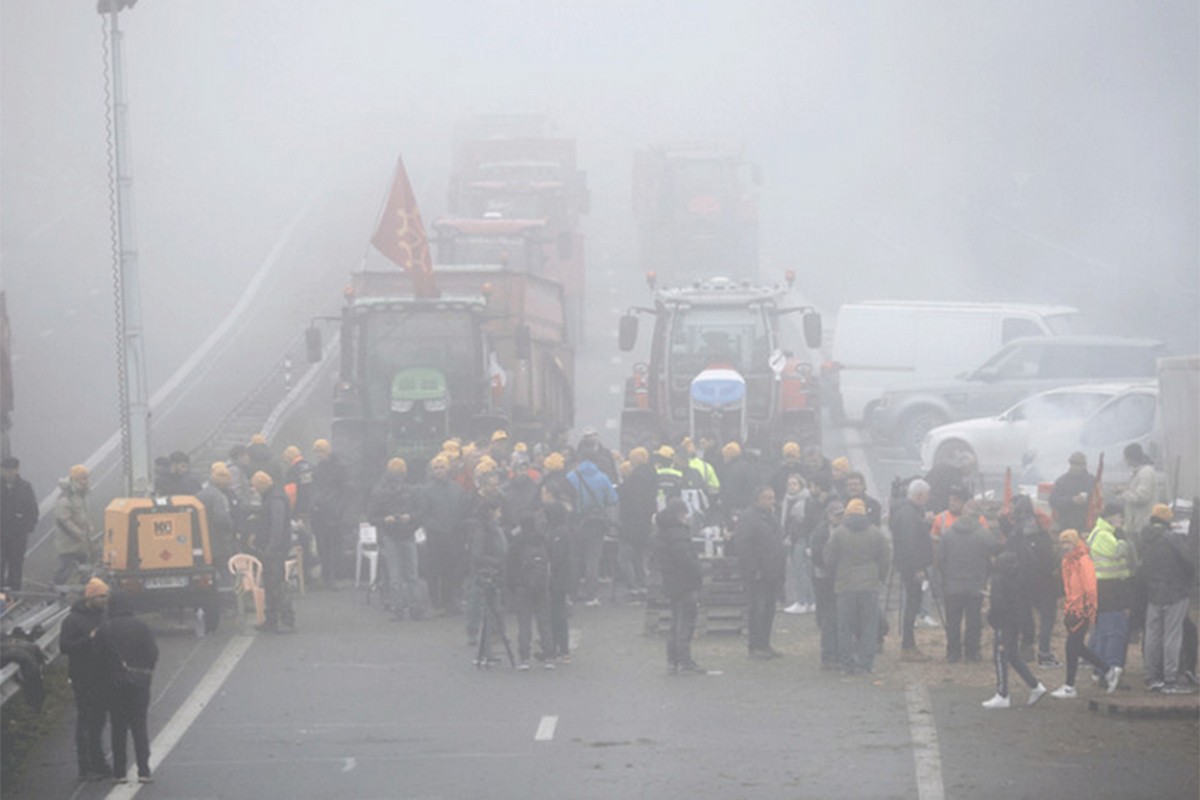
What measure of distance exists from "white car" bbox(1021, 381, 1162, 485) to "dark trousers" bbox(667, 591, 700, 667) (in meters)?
9.92

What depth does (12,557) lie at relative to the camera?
70.0 ft

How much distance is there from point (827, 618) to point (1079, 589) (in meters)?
2.54

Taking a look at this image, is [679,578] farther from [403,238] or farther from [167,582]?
[403,238]

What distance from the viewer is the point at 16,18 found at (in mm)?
80250

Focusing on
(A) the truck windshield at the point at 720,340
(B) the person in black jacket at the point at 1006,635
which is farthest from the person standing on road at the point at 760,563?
(A) the truck windshield at the point at 720,340

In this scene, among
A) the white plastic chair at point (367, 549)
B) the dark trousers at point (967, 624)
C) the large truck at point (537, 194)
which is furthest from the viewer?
the large truck at point (537, 194)

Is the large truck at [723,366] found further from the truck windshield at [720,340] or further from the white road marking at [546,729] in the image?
the white road marking at [546,729]

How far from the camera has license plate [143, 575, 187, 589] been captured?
1927 cm

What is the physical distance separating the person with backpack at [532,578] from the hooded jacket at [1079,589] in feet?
14.6

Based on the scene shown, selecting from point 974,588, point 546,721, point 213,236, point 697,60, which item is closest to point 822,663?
point 974,588

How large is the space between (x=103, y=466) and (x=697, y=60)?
53.1 m

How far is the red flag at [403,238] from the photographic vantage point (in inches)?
1123

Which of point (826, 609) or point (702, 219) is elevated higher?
point (702, 219)

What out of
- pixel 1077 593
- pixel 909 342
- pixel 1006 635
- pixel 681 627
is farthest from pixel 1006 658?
pixel 909 342
